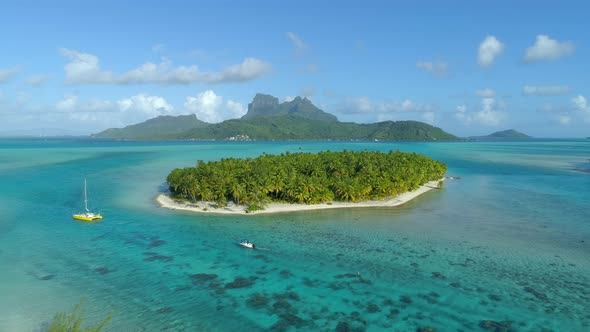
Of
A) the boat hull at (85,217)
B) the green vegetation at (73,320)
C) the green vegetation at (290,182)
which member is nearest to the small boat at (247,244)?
the green vegetation at (290,182)

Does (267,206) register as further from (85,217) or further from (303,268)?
(85,217)

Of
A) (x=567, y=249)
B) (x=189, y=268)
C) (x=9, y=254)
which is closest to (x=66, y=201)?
(x=9, y=254)

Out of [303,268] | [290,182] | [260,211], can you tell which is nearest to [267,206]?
[260,211]

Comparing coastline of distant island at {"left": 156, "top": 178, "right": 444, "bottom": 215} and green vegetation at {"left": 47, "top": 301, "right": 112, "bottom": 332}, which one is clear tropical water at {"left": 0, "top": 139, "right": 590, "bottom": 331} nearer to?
green vegetation at {"left": 47, "top": 301, "right": 112, "bottom": 332}

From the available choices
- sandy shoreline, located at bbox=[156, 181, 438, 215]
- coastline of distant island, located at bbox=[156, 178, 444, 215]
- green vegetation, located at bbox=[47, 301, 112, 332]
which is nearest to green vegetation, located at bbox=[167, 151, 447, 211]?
coastline of distant island, located at bbox=[156, 178, 444, 215]

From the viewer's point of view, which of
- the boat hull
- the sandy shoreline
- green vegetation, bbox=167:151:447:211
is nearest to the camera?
the boat hull
